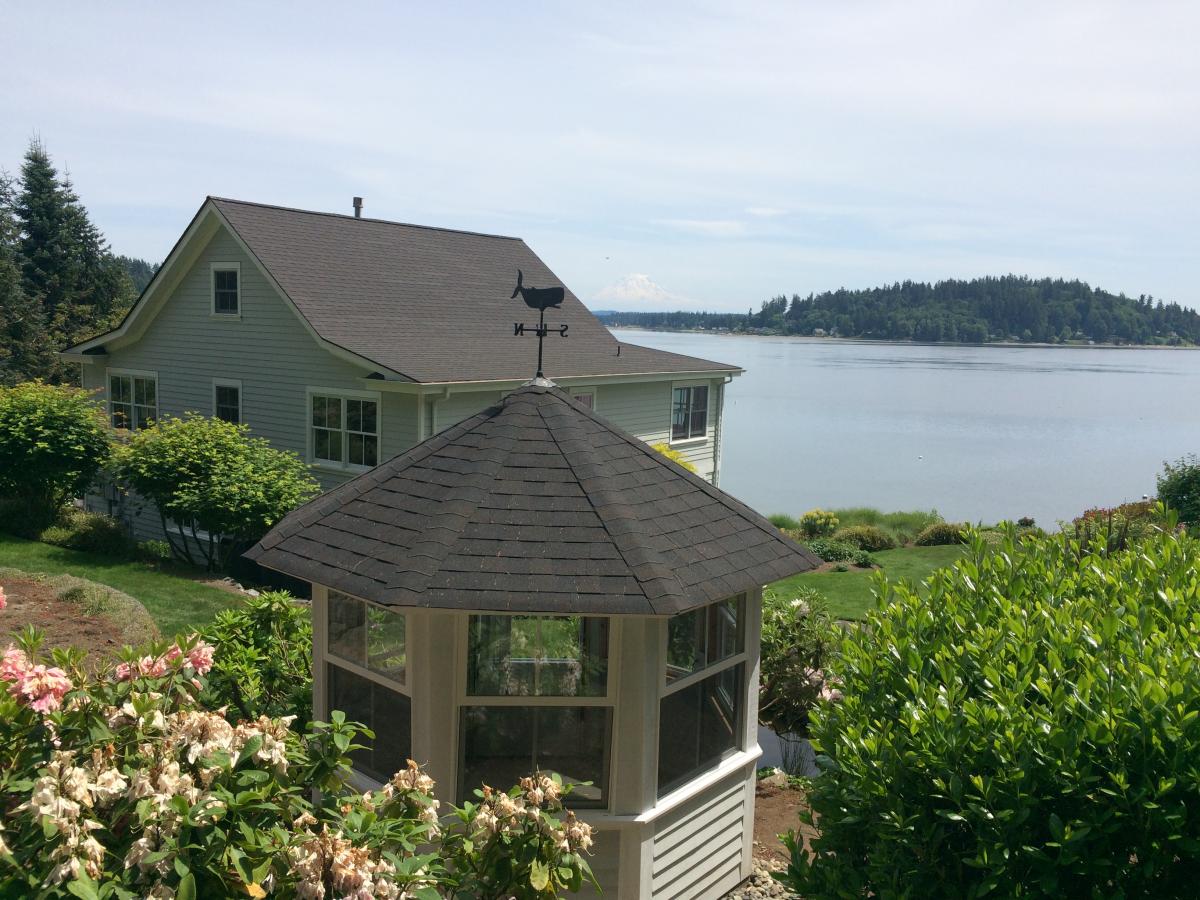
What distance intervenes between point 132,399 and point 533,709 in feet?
62.1

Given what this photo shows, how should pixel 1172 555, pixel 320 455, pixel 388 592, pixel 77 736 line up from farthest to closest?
pixel 320 455, pixel 1172 555, pixel 388 592, pixel 77 736

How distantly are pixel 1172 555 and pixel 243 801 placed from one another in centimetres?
592

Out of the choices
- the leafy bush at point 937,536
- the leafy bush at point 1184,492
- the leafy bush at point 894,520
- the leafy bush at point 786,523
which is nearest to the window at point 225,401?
the leafy bush at point 786,523

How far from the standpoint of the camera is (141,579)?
15320 millimetres

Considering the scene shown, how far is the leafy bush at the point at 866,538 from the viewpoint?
91.4 feet

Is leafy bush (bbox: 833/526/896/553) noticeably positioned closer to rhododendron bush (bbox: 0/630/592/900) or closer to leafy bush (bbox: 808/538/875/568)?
leafy bush (bbox: 808/538/875/568)

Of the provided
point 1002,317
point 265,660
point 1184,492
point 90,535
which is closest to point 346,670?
point 265,660

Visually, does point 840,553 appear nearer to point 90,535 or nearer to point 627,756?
point 90,535

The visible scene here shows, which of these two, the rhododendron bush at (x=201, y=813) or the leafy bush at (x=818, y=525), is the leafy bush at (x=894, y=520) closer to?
the leafy bush at (x=818, y=525)

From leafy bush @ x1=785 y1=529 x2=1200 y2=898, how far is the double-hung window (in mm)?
1515

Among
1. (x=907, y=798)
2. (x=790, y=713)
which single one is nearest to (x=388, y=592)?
(x=907, y=798)

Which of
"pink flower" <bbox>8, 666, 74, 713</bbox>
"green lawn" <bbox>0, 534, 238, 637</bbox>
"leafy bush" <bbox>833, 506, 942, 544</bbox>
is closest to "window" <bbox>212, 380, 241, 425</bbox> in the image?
"green lawn" <bbox>0, 534, 238, 637</bbox>

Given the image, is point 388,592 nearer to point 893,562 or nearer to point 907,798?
point 907,798

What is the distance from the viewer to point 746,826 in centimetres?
732
